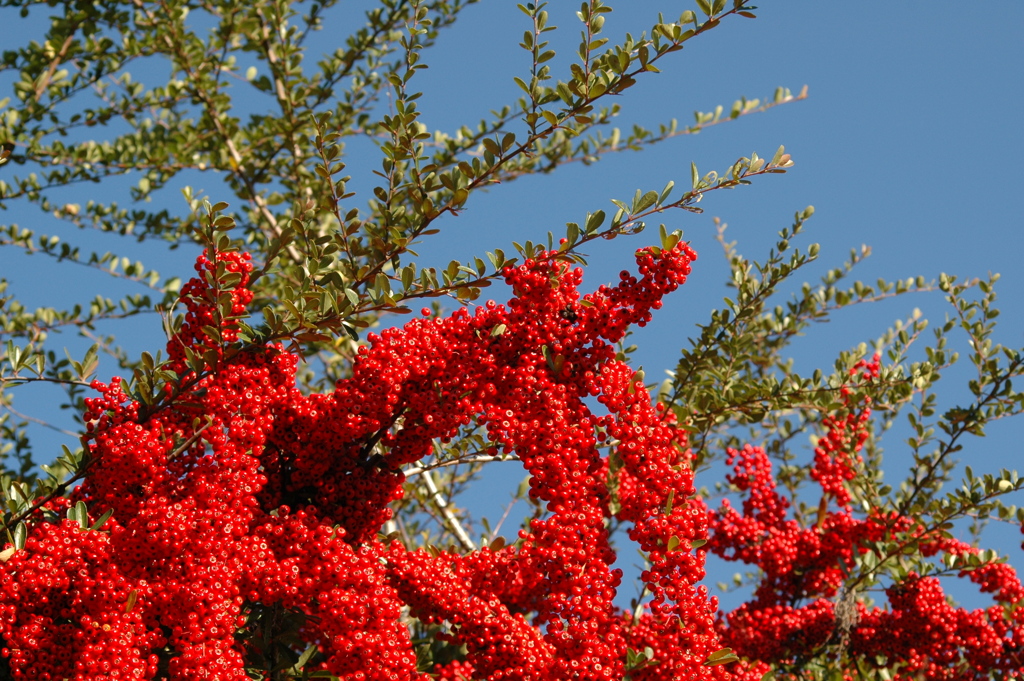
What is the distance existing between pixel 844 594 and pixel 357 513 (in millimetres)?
2508

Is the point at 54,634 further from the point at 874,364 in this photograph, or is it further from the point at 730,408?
the point at 874,364

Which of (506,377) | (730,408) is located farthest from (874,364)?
(506,377)

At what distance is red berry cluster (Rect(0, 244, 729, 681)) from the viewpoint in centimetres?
263

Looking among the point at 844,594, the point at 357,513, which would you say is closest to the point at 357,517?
the point at 357,513

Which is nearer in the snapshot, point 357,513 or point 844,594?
point 357,513

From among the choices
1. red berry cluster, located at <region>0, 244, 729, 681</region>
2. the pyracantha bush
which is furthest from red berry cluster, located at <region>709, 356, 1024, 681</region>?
red berry cluster, located at <region>0, 244, 729, 681</region>

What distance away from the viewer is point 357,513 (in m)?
3.05

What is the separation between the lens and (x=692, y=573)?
2.80m

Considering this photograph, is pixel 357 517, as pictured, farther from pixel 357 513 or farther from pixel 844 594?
pixel 844 594

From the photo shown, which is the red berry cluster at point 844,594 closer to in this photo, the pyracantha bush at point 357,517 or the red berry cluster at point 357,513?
the pyracantha bush at point 357,517

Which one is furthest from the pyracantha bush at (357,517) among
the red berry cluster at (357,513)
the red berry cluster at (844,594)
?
the red berry cluster at (844,594)

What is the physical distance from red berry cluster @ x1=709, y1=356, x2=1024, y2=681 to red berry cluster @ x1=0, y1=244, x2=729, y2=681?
4.57ft

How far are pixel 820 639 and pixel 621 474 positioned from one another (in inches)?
59.0

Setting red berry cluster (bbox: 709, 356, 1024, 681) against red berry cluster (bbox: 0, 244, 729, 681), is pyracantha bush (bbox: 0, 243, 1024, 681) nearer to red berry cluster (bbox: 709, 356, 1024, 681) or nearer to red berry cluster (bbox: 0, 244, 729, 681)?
red berry cluster (bbox: 0, 244, 729, 681)
